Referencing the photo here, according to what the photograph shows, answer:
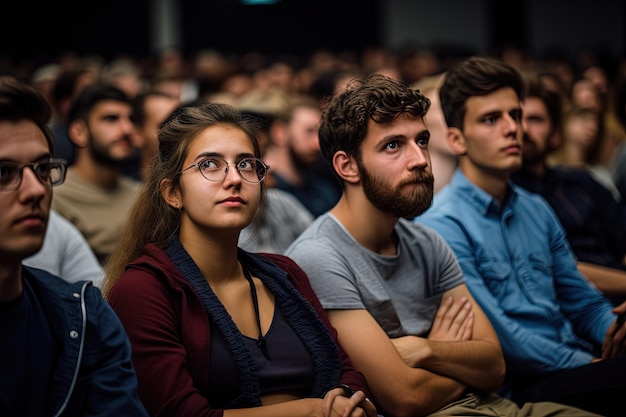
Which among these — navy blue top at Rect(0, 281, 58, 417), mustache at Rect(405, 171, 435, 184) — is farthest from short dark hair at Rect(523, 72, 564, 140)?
navy blue top at Rect(0, 281, 58, 417)

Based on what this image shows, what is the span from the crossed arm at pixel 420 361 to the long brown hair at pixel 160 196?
531 millimetres

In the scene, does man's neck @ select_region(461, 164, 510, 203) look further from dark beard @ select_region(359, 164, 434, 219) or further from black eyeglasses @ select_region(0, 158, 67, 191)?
black eyeglasses @ select_region(0, 158, 67, 191)

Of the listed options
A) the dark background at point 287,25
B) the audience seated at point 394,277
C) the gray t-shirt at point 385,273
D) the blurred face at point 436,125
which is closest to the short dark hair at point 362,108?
the audience seated at point 394,277

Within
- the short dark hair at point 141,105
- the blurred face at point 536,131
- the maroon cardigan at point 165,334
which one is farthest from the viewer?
the short dark hair at point 141,105

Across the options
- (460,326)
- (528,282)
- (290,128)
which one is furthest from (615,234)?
(290,128)

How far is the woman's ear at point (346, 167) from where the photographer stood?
262 cm

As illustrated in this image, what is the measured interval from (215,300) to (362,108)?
0.77m

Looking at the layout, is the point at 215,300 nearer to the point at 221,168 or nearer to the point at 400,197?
the point at 221,168

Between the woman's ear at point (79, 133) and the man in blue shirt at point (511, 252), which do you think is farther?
the woman's ear at point (79, 133)

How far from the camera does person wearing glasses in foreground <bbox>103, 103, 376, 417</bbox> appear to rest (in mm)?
1996

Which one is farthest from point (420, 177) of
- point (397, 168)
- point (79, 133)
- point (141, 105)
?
point (141, 105)

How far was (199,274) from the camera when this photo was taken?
2.17 metres

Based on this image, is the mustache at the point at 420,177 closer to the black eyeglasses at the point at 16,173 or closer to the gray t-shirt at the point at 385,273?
the gray t-shirt at the point at 385,273

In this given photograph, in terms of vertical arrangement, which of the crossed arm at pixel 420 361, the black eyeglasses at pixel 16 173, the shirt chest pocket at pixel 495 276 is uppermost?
the black eyeglasses at pixel 16 173
